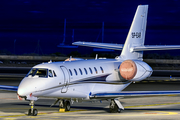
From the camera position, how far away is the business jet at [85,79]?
1741 cm

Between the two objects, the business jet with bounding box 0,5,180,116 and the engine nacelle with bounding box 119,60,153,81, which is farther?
the engine nacelle with bounding box 119,60,153,81

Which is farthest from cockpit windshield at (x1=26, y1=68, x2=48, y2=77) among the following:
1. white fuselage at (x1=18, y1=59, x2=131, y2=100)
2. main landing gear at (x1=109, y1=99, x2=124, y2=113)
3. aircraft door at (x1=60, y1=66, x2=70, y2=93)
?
main landing gear at (x1=109, y1=99, x2=124, y2=113)

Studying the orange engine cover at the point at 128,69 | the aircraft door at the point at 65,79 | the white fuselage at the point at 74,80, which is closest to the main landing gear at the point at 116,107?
the white fuselage at the point at 74,80

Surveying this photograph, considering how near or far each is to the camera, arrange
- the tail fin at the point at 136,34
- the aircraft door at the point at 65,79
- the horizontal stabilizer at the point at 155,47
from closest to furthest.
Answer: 1. the aircraft door at the point at 65,79
2. the horizontal stabilizer at the point at 155,47
3. the tail fin at the point at 136,34

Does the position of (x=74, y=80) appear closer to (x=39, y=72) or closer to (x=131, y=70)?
(x=39, y=72)

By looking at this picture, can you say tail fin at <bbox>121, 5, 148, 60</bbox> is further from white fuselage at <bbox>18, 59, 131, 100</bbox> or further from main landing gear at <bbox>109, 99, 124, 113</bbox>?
main landing gear at <bbox>109, 99, 124, 113</bbox>

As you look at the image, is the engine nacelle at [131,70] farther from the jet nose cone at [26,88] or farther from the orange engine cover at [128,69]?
the jet nose cone at [26,88]

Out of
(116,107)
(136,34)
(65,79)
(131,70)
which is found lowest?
(116,107)

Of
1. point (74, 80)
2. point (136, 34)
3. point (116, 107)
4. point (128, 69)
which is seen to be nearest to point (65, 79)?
point (74, 80)

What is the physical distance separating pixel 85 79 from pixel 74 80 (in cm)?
103

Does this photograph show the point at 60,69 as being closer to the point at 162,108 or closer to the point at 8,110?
the point at 8,110

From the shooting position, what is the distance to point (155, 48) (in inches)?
949

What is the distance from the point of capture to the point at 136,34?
25953 mm

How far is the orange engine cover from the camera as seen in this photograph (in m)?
21.6
